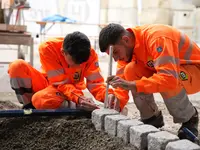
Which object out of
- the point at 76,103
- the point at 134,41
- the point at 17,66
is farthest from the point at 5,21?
the point at 134,41

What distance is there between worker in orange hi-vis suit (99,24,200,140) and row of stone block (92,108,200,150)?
18cm

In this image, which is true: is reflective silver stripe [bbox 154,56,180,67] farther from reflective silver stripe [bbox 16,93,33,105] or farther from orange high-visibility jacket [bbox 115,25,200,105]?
reflective silver stripe [bbox 16,93,33,105]

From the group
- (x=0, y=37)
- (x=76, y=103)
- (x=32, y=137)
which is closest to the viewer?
(x=32, y=137)

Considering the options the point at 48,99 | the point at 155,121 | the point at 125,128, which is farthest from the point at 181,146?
the point at 48,99

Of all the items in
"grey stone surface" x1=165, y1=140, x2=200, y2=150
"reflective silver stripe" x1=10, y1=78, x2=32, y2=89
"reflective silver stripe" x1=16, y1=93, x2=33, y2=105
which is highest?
"grey stone surface" x1=165, y1=140, x2=200, y2=150

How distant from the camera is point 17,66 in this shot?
8.46 ft

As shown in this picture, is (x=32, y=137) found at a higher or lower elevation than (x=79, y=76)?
lower

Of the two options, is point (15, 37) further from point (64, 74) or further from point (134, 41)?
point (134, 41)

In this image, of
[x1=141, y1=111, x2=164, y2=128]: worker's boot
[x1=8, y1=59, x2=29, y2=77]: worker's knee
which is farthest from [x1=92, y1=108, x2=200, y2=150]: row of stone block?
[x1=8, y1=59, x2=29, y2=77]: worker's knee

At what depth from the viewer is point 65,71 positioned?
2516mm

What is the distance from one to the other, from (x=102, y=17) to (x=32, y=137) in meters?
8.84

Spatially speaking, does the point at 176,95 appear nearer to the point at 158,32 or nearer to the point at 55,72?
the point at 158,32

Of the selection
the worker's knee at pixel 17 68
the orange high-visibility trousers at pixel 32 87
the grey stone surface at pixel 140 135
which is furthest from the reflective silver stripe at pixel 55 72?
the grey stone surface at pixel 140 135

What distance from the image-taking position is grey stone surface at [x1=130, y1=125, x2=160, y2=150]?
162 cm
